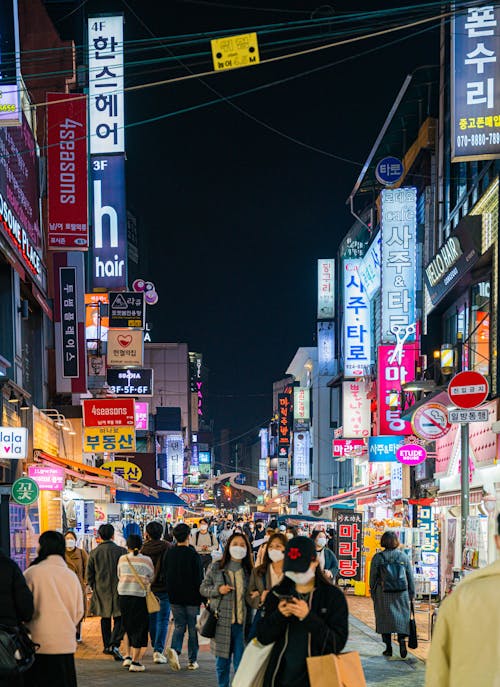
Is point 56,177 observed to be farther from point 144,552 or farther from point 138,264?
point 138,264

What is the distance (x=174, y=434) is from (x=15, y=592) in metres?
81.0

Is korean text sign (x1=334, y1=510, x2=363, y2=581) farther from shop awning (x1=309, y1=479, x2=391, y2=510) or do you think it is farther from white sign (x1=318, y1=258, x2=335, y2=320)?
white sign (x1=318, y1=258, x2=335, y2=320)

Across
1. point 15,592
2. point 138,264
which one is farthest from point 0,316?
point 138,264

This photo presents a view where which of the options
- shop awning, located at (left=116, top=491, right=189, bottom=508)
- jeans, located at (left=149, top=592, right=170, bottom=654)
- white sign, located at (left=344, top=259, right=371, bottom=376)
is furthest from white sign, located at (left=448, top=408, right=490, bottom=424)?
white sign, located at (left=344, top=259, right=371, bottom=376)

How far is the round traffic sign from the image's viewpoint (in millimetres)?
16469

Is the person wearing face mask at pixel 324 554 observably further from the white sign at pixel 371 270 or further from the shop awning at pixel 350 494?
the white sign at pixel 371 270

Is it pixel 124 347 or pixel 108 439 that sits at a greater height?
pixel 124 347

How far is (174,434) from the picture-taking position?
88.9 m

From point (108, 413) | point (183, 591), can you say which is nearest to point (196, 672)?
point (183, 591)

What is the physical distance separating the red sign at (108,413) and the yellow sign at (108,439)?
42cm

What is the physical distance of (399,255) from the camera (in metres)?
29.9

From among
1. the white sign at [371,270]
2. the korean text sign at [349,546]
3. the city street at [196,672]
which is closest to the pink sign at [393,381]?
the korean text sign at [349,546]

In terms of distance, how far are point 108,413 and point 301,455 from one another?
43.2 metres

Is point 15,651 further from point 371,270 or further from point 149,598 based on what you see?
point 371,270
